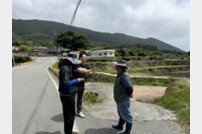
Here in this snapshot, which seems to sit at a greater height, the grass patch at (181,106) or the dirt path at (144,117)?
the grass patch at (181,106)

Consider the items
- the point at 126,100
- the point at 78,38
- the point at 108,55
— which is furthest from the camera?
the point at 78,38

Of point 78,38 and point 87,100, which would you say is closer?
point 87,100

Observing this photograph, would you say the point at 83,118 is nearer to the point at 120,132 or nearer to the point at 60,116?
the point at 60,116

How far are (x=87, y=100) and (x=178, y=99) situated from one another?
3.80 m

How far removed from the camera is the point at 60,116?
3.71 metres

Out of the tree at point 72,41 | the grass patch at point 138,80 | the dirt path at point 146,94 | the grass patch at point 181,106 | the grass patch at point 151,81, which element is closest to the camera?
the grass patch at point 181,106

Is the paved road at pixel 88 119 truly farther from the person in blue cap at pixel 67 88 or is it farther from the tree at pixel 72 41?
the tree at pixel 72 41

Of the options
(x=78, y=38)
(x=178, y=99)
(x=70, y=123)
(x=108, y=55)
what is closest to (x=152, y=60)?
(x=108, y=55)

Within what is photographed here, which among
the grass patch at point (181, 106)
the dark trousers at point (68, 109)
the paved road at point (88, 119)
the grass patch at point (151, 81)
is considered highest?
the dark trousers at point (68, 109)

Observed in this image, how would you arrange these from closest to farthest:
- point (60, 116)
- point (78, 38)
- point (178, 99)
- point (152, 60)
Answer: point (60, 116) < point (178, 99) < point (152, 60) < point (78, 38)

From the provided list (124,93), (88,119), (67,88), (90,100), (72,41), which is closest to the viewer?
(67,88)

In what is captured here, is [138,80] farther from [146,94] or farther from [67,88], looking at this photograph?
[67,88]

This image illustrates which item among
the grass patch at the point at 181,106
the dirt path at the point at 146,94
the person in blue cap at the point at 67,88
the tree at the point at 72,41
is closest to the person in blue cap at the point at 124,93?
the person in blue cap at the point at 67,88

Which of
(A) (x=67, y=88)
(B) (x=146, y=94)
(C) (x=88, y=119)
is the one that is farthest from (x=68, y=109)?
(B) (x=146, y=94)
